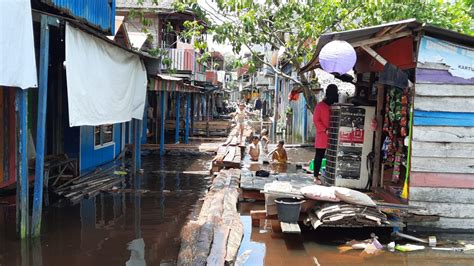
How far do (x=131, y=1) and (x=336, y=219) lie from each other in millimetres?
21876

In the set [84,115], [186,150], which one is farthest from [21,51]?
[186,150]

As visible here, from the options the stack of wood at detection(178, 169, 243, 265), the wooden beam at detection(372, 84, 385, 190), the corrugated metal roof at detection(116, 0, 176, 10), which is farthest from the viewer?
the corrugated metal roof at detection(116, 0, 176, 10)

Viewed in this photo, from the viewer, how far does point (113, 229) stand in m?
7.47

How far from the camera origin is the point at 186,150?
1773 centimetres

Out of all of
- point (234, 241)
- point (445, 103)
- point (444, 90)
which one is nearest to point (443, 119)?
point (445, 103)

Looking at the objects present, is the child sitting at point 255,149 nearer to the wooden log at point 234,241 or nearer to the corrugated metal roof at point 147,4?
the wooden log at point 234,241

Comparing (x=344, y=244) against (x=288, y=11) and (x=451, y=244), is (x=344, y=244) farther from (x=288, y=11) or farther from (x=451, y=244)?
(x=288, y=11)

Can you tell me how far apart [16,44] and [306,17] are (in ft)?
30.5

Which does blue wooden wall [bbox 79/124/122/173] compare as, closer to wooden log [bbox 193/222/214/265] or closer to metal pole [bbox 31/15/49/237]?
metal pole [bbox 31/15/49/237]

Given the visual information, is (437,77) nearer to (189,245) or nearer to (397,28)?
(397,28)

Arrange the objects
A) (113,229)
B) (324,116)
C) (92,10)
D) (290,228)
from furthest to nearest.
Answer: (324,116)
(92,10)
(113,229)
(290,228)

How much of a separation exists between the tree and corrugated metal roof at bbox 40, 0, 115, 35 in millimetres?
4002

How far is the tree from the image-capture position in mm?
12648

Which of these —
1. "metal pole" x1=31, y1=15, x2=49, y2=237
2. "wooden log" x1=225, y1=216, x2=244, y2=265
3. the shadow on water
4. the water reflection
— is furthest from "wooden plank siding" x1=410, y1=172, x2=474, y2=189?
"metal pole" x1=31, y1=15, x2=49, y2=237
